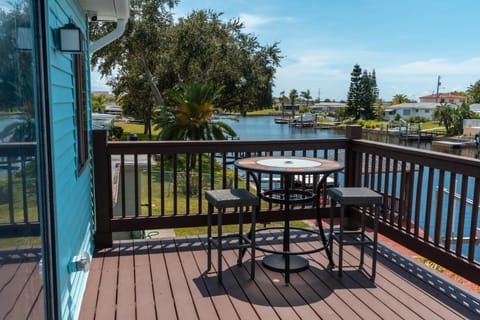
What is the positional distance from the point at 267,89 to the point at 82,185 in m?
20.4

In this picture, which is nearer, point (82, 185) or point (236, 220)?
point (82, 185)

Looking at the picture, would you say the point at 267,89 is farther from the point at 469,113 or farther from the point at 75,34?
the point at 469,113

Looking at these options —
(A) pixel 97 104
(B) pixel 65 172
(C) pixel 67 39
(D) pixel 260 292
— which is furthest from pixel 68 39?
(A) pixel 97 104

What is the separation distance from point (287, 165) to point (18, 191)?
2.33 m

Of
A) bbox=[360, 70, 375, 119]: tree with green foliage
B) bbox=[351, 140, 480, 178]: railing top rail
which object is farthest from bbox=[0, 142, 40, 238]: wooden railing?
bbox=[360, 70, 375, 119]: tree with green foliage

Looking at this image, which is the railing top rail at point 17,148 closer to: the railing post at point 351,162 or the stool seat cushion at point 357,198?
the stool seat cushion at point 357,198

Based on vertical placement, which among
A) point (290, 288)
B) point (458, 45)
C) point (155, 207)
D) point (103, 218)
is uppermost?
point (458, 45)

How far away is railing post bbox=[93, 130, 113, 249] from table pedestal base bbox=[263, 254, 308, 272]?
4.78 ft

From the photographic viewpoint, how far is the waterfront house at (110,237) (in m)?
1.27

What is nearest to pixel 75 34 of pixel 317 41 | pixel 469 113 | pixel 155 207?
pixel 155 207

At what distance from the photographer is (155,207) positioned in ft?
39.8

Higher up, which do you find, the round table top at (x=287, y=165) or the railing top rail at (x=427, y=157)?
the railing top rail at (x=427, y=157)

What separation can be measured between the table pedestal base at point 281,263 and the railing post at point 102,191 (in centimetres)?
146

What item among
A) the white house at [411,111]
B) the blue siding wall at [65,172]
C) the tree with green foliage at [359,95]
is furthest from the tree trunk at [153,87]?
the white house at [411,111]
